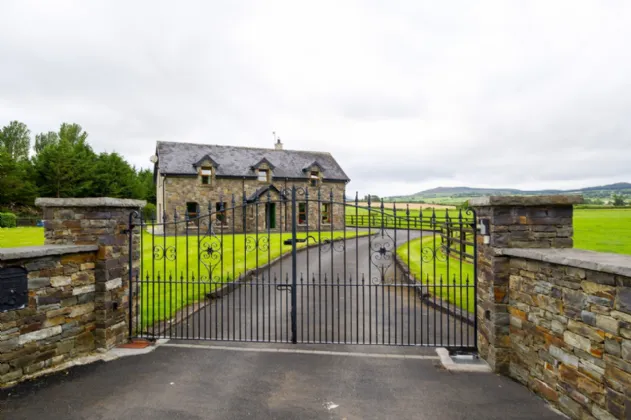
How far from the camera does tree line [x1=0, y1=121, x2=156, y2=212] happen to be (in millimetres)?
39094

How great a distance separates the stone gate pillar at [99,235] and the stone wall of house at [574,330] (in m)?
6.83

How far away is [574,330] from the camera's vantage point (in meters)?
4.37

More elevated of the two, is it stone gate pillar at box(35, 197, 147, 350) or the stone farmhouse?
the stone farmhouse

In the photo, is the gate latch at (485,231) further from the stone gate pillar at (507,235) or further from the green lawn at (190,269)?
the green lawn at (190,269)

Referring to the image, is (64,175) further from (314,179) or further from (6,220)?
(314,179)

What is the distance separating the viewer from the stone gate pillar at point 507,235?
5.50 metres

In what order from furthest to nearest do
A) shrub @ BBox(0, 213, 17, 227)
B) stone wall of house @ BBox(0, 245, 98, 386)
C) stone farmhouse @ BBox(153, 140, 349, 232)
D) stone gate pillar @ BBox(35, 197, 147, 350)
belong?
1. shrub @ BBox(0, 213, 17, 227)
2. stone farmhouse @ BBox(153, 140, 349, 232)
3. stone gate pillar @ BBox(35, 197, 147, 350)
4. stone wall of house @ BBox(0, 245, 98, 386)

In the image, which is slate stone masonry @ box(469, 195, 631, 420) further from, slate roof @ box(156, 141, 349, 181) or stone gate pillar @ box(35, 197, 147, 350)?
slate roof @ box(156, 141, 349, 181)

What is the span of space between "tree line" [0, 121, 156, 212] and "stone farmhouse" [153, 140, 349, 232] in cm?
1979

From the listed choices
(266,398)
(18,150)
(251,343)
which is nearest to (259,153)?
(251,343)

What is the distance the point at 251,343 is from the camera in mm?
6992

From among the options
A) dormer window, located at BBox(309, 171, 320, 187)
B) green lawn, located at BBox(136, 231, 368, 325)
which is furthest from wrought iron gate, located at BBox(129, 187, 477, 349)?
dormer window, located at BBox(309, 171, 320, 187)

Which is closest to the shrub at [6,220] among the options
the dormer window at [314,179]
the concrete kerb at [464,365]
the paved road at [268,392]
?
the dormer window at [314,179]

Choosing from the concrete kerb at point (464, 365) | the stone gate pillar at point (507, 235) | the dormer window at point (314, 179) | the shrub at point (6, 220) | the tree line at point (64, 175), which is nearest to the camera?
the stone gate pillar at point (507, 235)
